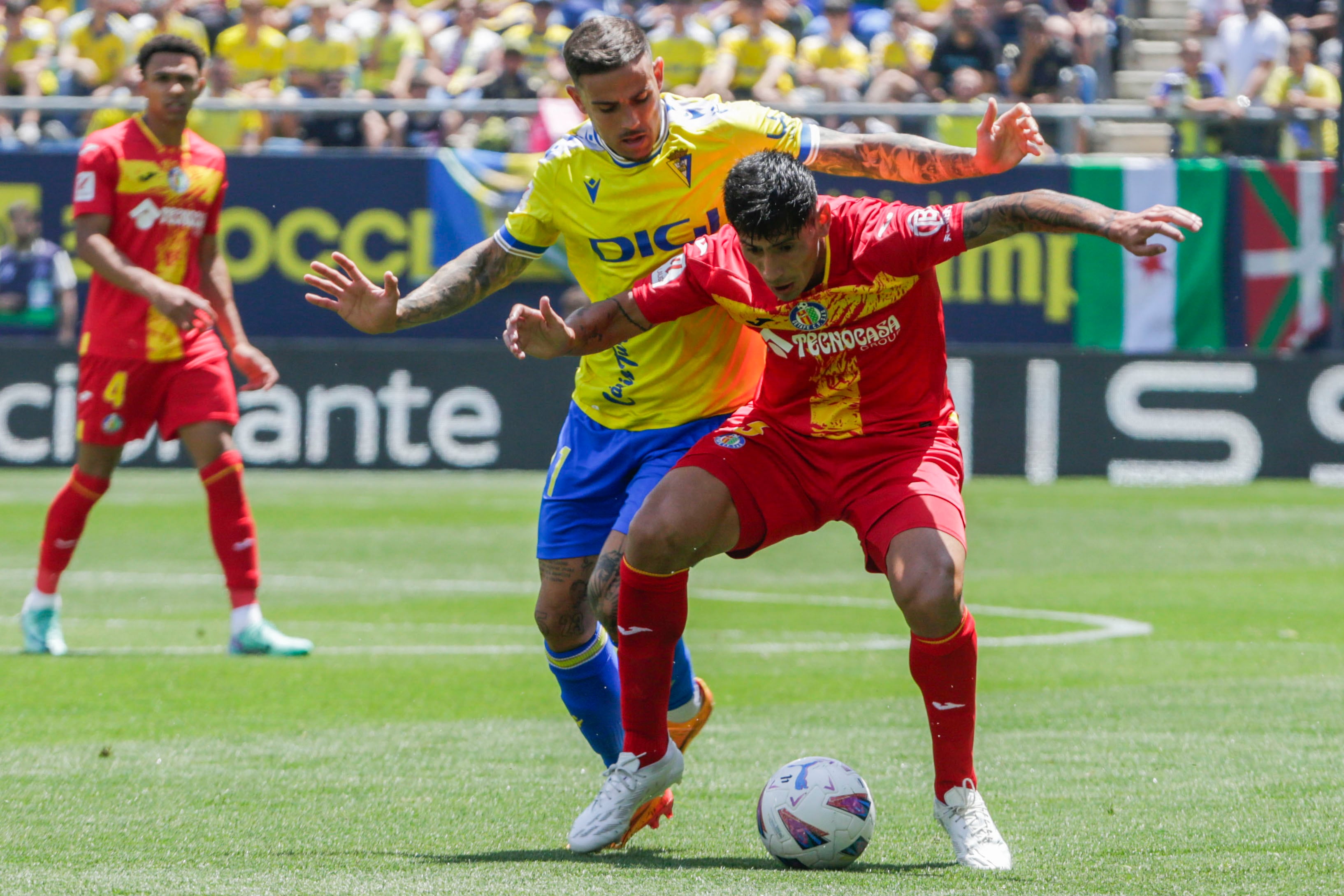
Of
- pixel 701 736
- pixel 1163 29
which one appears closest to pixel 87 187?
pixel 701 736

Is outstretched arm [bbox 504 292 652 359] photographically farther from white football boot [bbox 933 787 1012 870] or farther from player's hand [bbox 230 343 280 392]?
player's hand [bbox 230 343 280 392]

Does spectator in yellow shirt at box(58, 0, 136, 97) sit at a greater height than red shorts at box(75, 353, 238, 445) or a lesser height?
greater

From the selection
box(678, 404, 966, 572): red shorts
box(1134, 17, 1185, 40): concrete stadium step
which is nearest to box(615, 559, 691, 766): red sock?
box(678, 404, 966, 572): red shorts

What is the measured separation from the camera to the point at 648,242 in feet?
18.3

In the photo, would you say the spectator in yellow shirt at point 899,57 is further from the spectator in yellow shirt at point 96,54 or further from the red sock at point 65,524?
the red sock at point 65,524

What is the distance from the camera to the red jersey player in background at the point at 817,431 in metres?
4.75

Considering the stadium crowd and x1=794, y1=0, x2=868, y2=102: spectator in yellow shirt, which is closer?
the stadium crowd

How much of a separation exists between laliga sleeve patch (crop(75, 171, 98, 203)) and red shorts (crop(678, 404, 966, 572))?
13.4 feet

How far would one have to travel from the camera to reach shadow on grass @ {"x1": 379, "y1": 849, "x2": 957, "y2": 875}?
462 cm

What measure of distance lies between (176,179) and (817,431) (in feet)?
14.1

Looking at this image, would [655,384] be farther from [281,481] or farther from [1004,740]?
[281,481]

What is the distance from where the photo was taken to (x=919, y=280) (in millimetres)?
5129

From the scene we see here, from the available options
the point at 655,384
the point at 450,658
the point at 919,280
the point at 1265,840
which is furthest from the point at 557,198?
the point at 450,658

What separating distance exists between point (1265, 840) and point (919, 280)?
1769 millimetres
